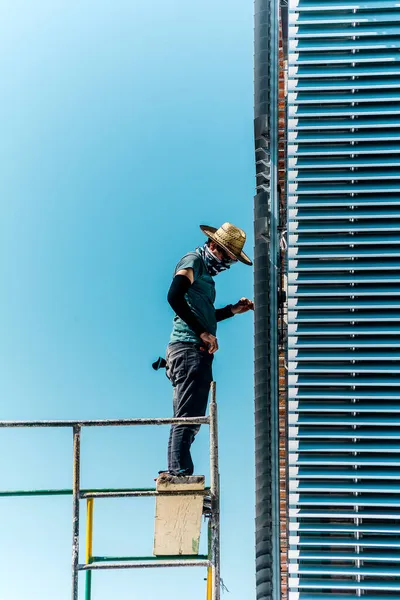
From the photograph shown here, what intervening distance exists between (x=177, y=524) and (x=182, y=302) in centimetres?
177

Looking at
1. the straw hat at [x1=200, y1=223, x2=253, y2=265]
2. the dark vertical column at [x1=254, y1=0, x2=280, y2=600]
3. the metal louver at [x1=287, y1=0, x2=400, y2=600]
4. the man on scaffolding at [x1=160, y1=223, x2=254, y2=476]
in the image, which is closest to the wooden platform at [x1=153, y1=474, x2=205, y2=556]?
the man on scaffolding at [x1=160, y1=223, x2=254, y2=476]

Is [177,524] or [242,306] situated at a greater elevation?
[242,306]

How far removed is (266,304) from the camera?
25.3 feet

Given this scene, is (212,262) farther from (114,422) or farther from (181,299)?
(114,422)

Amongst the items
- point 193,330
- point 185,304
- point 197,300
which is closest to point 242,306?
point 197,300

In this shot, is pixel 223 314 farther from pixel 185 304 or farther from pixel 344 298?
pixel 344 298

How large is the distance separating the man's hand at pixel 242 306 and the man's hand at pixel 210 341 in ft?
3.38

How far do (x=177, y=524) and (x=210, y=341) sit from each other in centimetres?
150

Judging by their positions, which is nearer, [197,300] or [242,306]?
[197,300]

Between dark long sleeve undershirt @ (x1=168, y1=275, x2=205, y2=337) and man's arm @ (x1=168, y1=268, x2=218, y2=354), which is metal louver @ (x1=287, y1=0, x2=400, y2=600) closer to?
man's arm @ (x1=168, y1=268, x2=218, y2=354)

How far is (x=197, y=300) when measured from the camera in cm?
784

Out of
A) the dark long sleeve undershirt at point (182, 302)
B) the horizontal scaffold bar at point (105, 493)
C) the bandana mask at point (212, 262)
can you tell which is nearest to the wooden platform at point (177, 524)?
the horizontal scaffold bar at point (105, 493)

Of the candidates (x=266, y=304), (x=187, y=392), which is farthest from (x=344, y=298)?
(x=187, y=392)

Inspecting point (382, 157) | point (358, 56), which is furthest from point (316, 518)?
point (358, 56)
